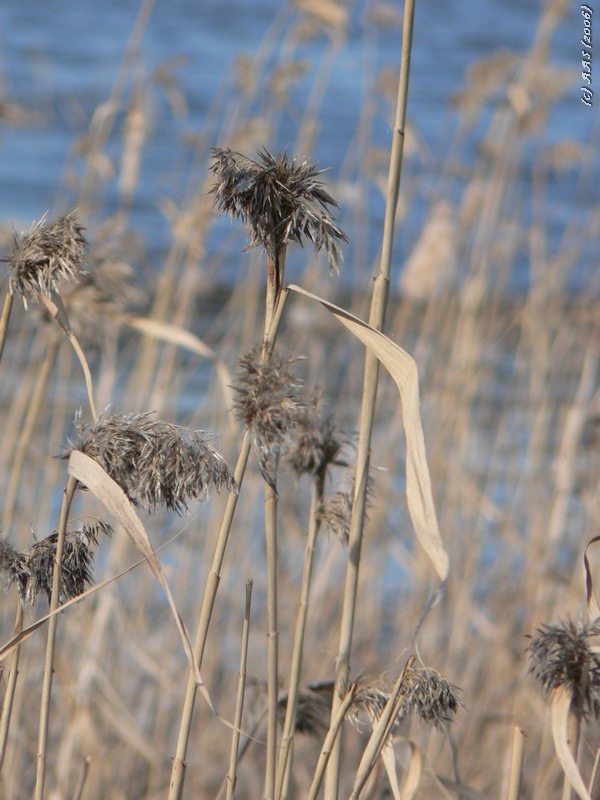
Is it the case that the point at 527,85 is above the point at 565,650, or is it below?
above

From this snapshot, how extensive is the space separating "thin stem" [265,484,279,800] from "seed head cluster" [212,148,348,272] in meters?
0.16

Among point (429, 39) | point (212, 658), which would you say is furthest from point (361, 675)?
point (429, 39)

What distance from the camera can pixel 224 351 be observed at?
8.40 feet

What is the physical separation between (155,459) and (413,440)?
16cm

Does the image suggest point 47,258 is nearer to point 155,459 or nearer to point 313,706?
point 155,459

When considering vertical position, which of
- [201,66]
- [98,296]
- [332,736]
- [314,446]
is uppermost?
[201,66]

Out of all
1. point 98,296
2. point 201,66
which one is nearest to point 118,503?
point 98,296

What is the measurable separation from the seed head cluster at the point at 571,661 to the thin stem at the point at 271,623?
0.18 metres

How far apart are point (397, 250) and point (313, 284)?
323 cm

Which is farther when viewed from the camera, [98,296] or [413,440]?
[98,296]

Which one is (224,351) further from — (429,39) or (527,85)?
(429,39)

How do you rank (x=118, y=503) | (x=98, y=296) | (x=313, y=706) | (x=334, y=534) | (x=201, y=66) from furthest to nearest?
(x=201, y=66)
(x=334, y=534)
(x=98, y=296)
(x=313, y=706)
(x=118, y=503)

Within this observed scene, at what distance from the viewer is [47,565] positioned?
0.68 m

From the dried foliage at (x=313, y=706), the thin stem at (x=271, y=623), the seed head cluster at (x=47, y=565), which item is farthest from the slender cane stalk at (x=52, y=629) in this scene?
the dried foliage at (x=313, y=706)
